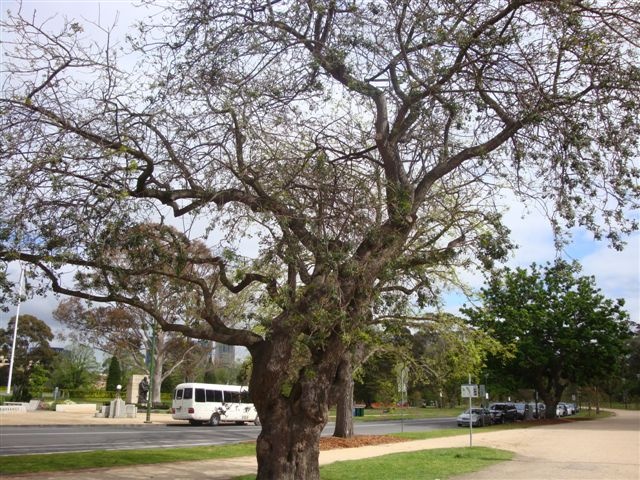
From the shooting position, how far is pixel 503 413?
45156 mm

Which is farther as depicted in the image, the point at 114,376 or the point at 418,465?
the point at 114,376

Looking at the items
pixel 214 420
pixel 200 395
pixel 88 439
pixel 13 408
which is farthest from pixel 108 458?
pixel 13 408

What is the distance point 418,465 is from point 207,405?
21391 millimetres

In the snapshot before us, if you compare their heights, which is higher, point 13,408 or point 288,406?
point 288,406

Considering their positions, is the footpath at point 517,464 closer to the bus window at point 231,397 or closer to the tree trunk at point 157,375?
the bus window at point 231,397

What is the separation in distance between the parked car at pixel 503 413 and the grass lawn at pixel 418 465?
84.4ft

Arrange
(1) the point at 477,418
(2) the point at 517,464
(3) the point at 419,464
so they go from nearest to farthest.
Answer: (3) the point at 419,464 < (2) the point at 517,464 < (1) the point at 477,418

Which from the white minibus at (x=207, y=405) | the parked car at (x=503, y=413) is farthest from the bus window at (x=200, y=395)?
the parked car at (x=503, y=413)

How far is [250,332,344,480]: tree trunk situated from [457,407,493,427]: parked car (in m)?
30.7

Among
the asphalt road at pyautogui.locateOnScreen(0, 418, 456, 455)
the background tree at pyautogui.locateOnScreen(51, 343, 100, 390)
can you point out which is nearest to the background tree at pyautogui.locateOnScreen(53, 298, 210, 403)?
the asphalt road at pyautogui.locateOnScreen(0, 418, 456, 455)

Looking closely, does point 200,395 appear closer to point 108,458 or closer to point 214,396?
point 214,396

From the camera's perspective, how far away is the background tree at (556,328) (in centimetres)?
3994

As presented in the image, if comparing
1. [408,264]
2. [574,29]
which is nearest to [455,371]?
[408,264]

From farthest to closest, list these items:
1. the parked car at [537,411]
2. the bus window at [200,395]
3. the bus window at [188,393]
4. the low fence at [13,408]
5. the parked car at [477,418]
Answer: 1. the parked car at [537,411]
2. the parked car at [477,418]
3. the low fence at [13,408]
4. the bus window at [200,395]
5. the bus window at [188,393]
